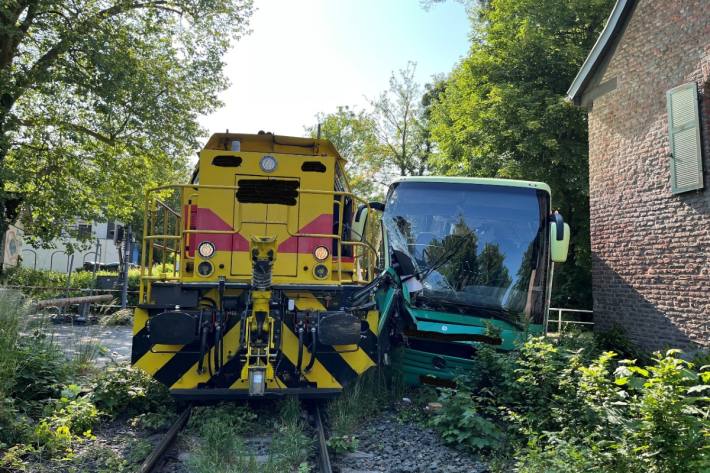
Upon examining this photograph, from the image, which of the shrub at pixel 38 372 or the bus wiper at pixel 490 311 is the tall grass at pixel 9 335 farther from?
the bus wiper at pixel 490 311

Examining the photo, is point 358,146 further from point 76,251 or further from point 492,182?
point 492,182

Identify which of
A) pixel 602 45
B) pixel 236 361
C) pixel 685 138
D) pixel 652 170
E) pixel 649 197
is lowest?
pixel 236 361

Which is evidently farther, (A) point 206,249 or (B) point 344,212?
(B) point 344,212

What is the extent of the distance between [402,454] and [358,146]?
39345 mm

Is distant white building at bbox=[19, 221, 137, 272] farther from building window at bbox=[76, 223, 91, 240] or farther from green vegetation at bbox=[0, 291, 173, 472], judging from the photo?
green vegetation at bbox=[0, 291, 173, 472]

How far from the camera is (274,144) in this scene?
747 centimetres

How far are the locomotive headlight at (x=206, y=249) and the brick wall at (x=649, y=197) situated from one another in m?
7.61

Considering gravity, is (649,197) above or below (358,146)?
below

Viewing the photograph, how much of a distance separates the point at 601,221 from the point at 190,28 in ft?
46.2

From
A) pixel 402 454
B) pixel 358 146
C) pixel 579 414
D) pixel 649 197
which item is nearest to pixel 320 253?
pixel 402 454

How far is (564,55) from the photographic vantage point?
56.0ft

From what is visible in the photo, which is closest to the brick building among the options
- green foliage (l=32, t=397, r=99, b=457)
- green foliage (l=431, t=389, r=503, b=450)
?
green foliage (l=431, t=389, r=503, b=450)

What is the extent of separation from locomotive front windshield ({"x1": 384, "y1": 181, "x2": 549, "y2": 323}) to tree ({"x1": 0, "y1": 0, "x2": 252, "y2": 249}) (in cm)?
1043

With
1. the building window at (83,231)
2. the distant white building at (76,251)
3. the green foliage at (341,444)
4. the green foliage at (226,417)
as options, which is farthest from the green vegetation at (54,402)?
the building window at (83,231)
